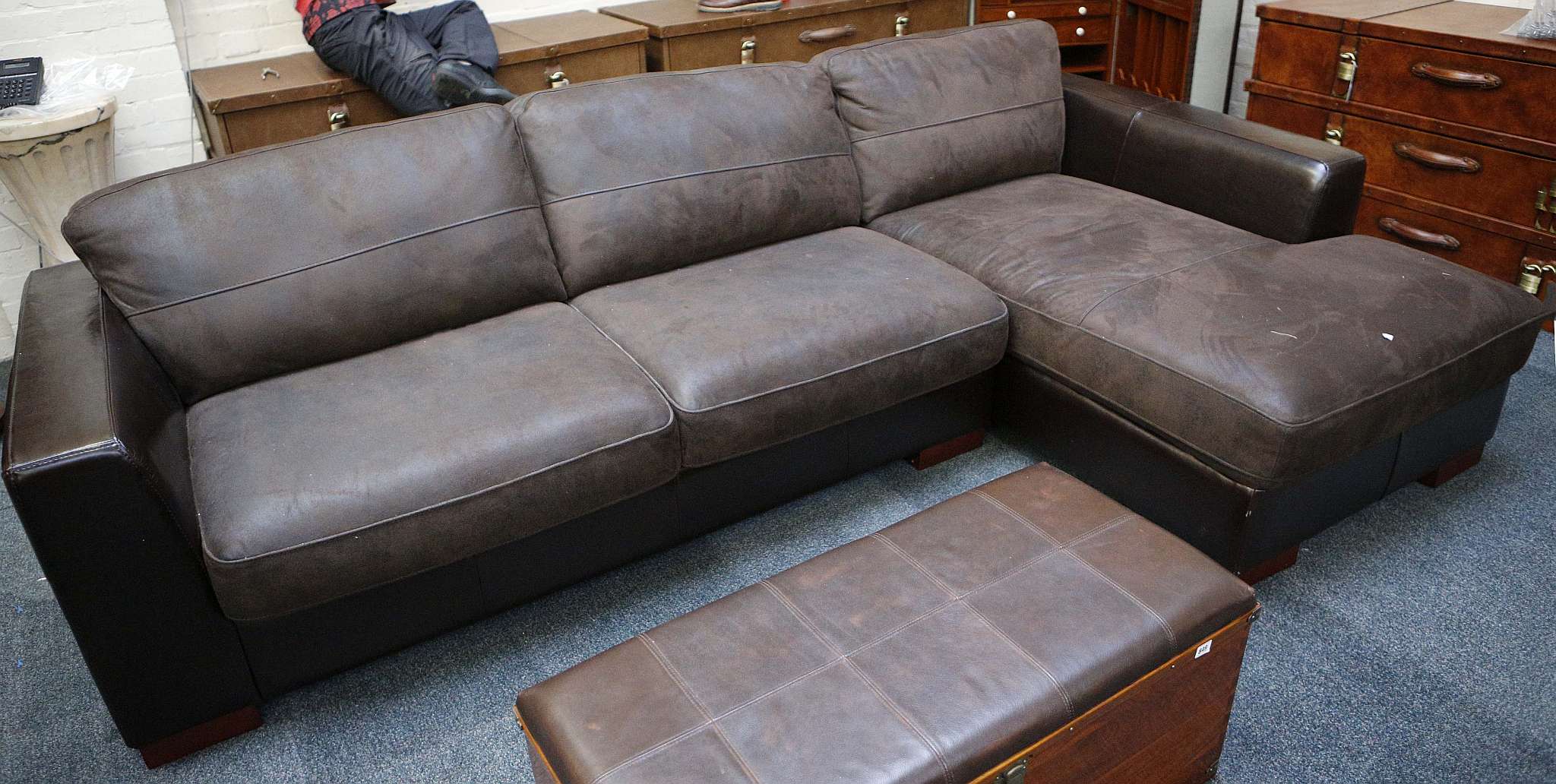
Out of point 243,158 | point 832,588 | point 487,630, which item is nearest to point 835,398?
point 832,588

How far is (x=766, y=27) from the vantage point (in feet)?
11.4

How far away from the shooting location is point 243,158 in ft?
6.32

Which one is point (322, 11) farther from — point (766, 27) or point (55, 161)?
point (766, 27)

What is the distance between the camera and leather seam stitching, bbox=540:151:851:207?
2156 mm

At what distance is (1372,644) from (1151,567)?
0.69 metres

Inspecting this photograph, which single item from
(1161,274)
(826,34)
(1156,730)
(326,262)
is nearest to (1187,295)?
(1161,274)

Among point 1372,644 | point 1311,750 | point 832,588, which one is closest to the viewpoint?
point 832,588

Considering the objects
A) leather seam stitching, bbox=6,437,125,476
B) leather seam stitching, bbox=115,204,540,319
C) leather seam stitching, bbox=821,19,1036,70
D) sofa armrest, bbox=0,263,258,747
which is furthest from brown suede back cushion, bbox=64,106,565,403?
leather seam stitching, bbox=821,19,1036,70

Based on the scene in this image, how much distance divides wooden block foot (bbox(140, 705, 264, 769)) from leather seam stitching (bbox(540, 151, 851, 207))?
42.8 inches

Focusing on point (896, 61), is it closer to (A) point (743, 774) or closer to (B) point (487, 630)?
(B) point (487, 630)

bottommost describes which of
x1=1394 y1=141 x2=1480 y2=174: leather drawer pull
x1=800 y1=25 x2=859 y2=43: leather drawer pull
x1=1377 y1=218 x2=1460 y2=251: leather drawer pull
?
x1=1377 y1=218 x2=1460 y2=251: leather drawer pull

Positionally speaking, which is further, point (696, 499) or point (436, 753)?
point (696, 499)

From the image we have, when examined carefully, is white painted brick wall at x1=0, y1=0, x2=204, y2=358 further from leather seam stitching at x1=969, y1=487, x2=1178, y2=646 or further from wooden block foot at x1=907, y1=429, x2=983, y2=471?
leather seam stitching at x1=969, y1=487, x2=1178, y2=646

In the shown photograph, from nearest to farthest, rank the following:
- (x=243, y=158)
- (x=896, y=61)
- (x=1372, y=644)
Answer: (x=1372, y=644) < (x=243, y=158) < (x=896, y=61)
